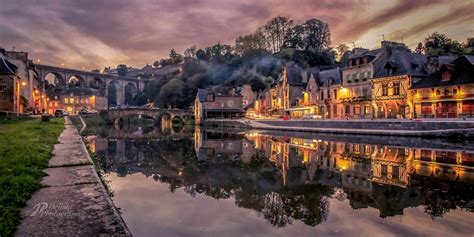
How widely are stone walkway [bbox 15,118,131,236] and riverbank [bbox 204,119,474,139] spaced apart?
29.8 metres

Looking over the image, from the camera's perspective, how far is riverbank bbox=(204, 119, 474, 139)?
29.3m

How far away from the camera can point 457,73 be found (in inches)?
1545

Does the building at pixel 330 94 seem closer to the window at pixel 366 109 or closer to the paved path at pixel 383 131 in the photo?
the window at pixel 366 109

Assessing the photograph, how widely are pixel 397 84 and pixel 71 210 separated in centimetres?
4944

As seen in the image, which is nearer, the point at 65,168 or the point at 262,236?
the point at 262,236

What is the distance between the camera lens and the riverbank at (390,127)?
1154 inches

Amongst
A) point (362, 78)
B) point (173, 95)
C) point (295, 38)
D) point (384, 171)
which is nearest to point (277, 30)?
point (295, 38)

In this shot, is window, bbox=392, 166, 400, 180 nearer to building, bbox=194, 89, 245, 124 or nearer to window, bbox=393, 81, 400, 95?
window, bbox=393, 81, 400, 95

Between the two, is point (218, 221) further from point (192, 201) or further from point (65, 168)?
point (65, 168)

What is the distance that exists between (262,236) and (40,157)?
863 centimetres

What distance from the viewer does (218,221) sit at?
807 cm

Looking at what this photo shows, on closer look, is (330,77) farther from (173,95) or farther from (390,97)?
(173,95)

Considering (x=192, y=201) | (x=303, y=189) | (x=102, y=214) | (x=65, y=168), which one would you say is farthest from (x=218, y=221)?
(x=65, y=168)

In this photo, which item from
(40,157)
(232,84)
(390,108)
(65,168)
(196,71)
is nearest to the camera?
(65,168)
